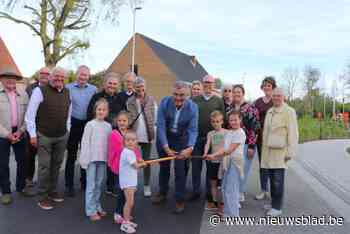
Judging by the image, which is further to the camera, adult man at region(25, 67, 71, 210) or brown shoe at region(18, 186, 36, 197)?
brown shoe at region(18, 186, 36, 197)

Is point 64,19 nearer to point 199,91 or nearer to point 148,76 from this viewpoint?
point 199,91

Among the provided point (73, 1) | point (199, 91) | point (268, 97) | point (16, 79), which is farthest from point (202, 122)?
Answer: point (73, 1)

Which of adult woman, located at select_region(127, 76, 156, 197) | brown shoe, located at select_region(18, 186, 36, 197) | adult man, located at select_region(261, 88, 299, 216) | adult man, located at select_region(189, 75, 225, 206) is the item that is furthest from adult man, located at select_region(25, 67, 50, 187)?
adult man, located at select_region(261, 88, 299, 216)

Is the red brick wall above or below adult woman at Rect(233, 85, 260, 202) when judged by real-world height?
above

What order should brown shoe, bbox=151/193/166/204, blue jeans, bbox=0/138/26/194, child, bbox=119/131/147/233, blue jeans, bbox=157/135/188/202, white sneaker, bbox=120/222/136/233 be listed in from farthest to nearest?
brown shoe, bbox=151/193/166/204, blue jeans, bbox=0/138/26/194, blue jeans, bbox=157/135/188/202, child, bbox=119/131/147/233, white sneaker, bbox=120/222/136/233

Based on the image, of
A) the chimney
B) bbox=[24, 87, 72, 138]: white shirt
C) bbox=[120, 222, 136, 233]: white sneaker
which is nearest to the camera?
bbox=[120, 222, 136, 233]: white sneaker

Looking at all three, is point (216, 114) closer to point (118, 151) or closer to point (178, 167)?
point (178, 167)

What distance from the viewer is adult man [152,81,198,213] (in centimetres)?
503

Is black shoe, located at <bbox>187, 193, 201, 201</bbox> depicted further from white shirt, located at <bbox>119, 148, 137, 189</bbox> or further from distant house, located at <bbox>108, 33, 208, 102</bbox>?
distant house, located at <bbox>108, 33, 208, 102</bbox>

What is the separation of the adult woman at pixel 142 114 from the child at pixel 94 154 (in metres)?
0.66

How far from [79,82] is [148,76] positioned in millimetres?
40345

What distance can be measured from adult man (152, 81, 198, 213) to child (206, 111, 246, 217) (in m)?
0.49

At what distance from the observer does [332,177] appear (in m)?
8.23

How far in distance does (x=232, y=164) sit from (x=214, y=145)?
410mm
